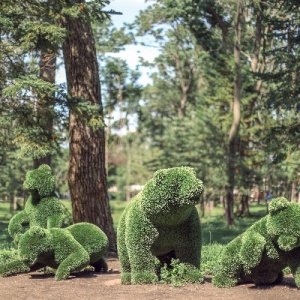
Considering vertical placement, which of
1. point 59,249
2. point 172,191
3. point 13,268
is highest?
point 172,191

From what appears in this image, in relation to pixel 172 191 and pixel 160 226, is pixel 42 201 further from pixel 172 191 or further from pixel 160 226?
pixel 172 191

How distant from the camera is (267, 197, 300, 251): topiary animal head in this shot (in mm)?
5258

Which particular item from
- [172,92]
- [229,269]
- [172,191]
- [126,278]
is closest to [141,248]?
[126,278]

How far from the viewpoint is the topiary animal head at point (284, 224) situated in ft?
17.3

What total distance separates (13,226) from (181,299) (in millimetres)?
3517

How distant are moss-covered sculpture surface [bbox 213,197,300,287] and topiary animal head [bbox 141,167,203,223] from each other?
735 millimetres

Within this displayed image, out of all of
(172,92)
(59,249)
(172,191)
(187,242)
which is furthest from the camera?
(172,92)

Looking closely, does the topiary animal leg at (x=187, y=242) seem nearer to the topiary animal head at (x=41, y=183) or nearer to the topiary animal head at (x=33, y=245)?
the topiary animal head at (x=33, y=245)

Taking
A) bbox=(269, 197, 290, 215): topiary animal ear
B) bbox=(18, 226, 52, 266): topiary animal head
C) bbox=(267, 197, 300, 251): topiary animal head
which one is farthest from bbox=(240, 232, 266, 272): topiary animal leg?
bbox=(18, 226, 52, 266): topiary animal head

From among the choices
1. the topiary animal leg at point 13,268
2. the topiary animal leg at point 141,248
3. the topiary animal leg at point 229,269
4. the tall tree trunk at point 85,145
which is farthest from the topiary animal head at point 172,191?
the tall tree trunk at point 85,145

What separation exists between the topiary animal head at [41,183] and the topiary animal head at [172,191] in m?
2.31

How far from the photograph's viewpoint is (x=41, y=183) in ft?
25.1

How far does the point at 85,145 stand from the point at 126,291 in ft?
16.7

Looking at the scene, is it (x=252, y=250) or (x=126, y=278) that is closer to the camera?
(x=252, y=250)
